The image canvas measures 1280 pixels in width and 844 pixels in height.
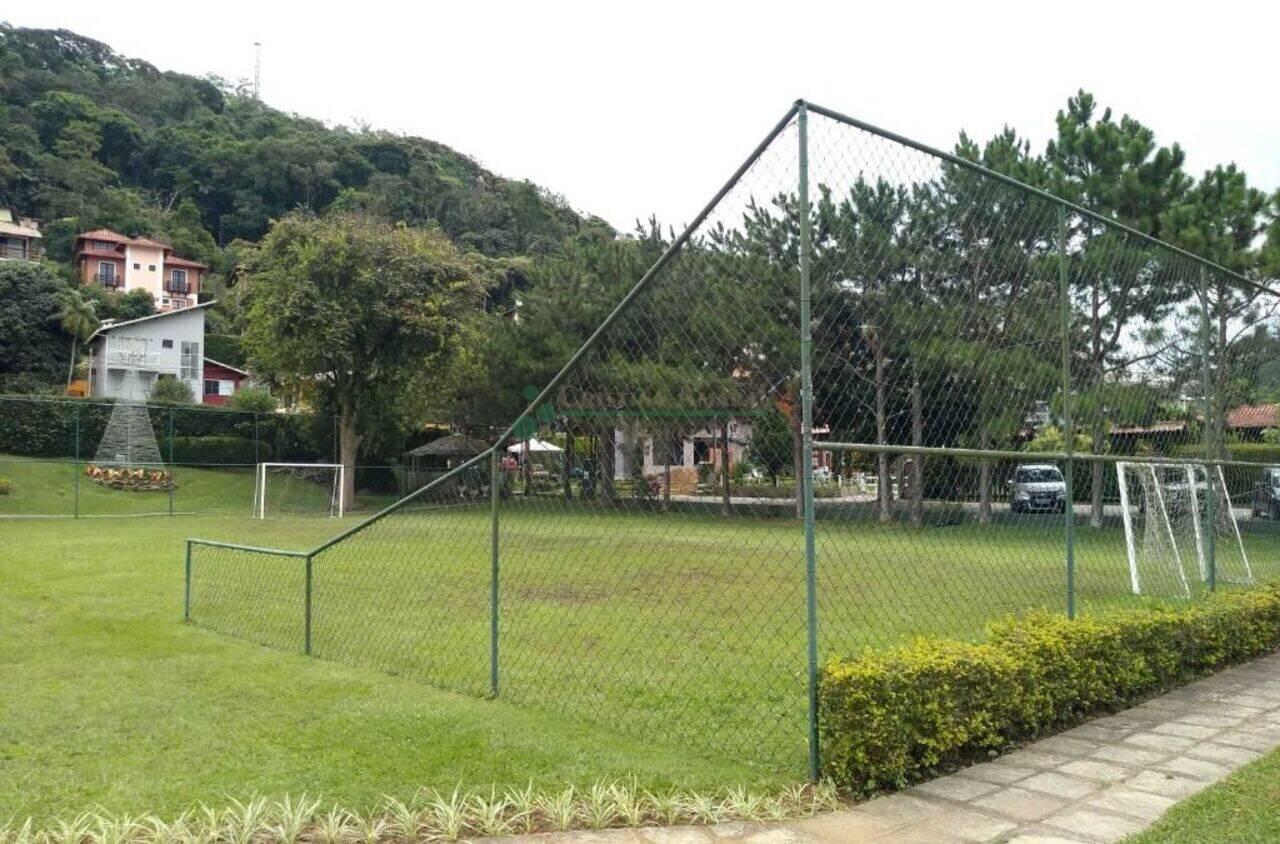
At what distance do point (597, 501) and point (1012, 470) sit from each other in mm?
2236

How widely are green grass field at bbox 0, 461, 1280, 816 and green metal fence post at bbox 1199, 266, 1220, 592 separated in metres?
1.04

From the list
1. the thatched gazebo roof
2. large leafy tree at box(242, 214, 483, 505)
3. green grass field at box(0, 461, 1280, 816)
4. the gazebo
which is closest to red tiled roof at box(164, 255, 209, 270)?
large leafy tree at box(242, 214, 483, 505)

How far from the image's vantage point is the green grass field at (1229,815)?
3221 millimetres

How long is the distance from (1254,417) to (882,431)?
5508 mm

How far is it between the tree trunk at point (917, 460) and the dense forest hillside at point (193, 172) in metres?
59.5

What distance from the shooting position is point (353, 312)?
26594mm

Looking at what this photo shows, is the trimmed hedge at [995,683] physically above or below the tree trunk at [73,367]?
below

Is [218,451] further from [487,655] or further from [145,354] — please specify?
[487,655]

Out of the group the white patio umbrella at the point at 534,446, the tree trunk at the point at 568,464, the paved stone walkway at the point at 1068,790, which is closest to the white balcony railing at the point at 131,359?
the white patio umbrella at the point at 534,446

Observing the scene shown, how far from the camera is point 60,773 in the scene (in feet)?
13.6

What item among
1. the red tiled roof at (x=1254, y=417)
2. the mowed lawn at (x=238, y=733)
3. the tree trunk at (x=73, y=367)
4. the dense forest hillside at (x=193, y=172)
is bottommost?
the mowed lawn at (x=238, y=733)

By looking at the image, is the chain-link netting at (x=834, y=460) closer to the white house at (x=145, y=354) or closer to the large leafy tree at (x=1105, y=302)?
the large leafy tree at (x=1105, y=302)

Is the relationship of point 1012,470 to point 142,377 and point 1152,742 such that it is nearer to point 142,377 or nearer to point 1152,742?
point 1152,742

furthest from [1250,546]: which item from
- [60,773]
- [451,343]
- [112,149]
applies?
[112,149]
